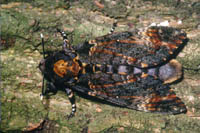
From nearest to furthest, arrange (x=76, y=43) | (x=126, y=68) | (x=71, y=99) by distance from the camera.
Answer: (x=71, y=99) → (x=126, y=68) → (x=76, y=43)

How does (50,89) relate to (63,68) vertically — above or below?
below

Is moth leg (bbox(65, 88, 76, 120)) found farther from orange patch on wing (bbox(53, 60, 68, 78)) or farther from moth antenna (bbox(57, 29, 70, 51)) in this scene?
moth antenna (bbox(57, 29, 70, 51))

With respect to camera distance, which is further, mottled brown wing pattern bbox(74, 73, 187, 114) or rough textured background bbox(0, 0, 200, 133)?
mottled brown wing pattern bbox(74, 73, 187, 114)

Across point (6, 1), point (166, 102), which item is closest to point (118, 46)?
point (166, 102)

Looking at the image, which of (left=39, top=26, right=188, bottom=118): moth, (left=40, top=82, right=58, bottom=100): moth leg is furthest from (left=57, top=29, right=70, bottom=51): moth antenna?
(left=40, top=82, right=58, bottom=100): moth leg

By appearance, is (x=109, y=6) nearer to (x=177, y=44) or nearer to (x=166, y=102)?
(x=177, y=44)

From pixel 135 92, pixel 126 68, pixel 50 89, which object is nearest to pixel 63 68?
pixel 50 89

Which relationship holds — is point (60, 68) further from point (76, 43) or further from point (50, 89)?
point (76, 43)
